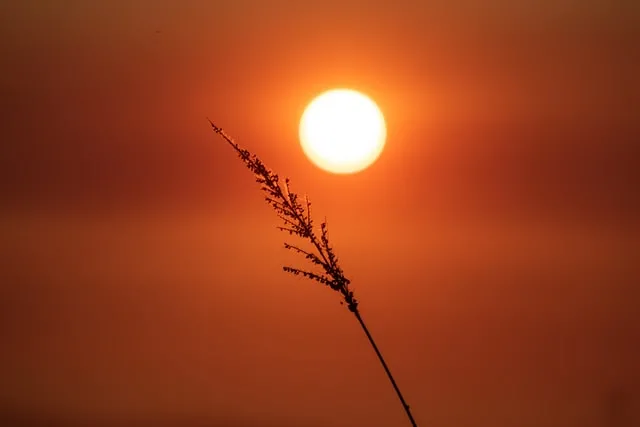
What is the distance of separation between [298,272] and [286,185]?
0.17m

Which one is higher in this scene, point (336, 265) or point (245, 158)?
point (245, 158)

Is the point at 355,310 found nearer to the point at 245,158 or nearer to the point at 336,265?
the point at 336,265

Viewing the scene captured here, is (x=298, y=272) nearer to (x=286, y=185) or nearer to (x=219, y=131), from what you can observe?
(x=286, y=185)

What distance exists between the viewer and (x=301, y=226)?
927 millimetres

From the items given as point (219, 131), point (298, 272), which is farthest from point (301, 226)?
point (219, 131)

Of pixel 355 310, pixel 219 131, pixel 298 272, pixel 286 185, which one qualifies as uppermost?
pixel 219 131

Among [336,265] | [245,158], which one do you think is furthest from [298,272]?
[245,158]

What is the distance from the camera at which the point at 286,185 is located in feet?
3.18

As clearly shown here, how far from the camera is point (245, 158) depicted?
926 mm

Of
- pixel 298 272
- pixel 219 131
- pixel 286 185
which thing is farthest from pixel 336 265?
pixel 219 131

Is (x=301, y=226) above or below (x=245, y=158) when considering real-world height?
below

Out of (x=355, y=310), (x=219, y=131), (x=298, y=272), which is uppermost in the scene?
(x=219, y=131)

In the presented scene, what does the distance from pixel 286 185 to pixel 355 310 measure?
0.91 feet

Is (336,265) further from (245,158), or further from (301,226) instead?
(245,158)
